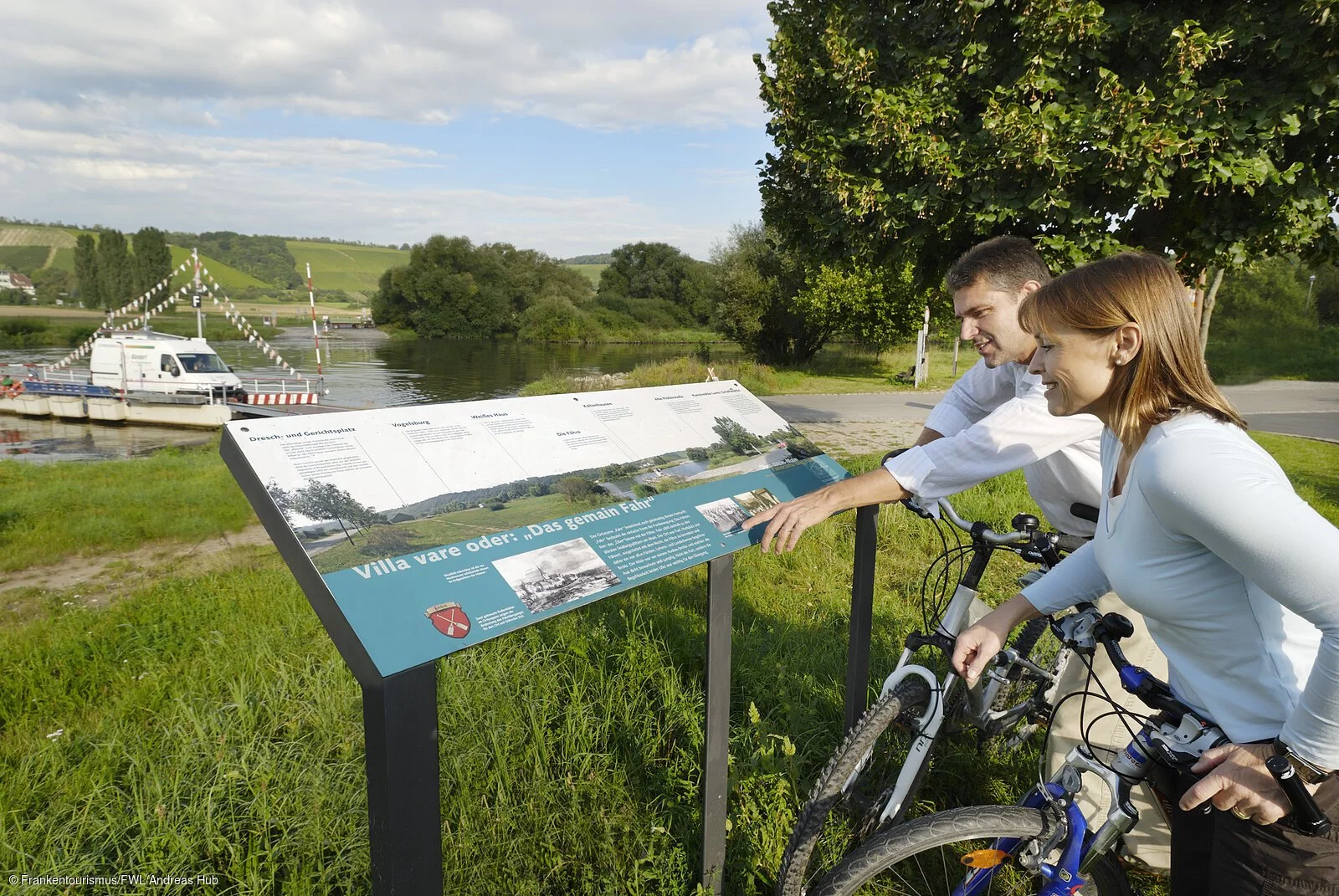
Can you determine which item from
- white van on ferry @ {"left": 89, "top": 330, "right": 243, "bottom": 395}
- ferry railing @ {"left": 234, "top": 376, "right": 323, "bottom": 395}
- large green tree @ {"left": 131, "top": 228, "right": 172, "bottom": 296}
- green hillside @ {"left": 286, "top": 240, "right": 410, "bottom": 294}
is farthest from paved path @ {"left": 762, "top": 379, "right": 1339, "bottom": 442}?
green hillside @ {"left": 286, "top": 240, "right": 410, "bottom": 294}

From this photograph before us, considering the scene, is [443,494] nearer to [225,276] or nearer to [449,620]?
[449,620]

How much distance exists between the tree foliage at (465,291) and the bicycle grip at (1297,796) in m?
62.8

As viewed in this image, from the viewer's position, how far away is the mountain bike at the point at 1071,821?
1452 millimetres

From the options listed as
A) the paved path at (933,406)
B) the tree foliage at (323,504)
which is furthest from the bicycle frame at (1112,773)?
the paved path at (933,406)

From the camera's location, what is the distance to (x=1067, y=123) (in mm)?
5430

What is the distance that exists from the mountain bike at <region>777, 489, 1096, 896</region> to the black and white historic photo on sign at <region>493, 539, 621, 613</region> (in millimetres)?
924

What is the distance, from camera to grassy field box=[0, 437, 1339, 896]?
2217 mm

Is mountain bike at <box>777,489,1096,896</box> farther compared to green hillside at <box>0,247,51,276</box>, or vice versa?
green hillside at <box>0,247,51,276</box>

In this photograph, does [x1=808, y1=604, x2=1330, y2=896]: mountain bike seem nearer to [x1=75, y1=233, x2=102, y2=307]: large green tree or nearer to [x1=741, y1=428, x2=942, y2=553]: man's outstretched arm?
[x1=741, y1=428, x2=942, y2=553]: man's outstretched arm

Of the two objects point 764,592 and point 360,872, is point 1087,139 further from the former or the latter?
point 360,872

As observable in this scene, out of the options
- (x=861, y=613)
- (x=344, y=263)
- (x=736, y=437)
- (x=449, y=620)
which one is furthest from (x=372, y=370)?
(x=344, y=263)

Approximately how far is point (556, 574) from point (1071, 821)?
1.23 meters

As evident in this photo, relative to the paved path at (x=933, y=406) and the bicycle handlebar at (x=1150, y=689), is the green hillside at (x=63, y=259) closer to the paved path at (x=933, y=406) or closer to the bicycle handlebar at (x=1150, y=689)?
the paved path at (x=933, y=406)

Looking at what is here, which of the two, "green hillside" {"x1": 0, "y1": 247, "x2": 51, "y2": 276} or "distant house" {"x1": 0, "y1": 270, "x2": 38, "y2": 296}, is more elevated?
"green hillside" {"x1": 0, "y1": 247, "x2": 51, "y2": 276}
